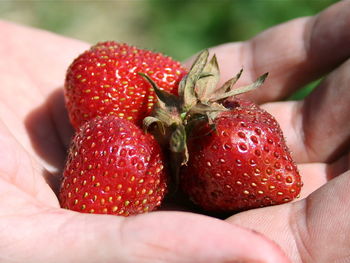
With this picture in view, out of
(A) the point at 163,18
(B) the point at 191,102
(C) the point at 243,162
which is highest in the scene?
(B) the point at 191,102

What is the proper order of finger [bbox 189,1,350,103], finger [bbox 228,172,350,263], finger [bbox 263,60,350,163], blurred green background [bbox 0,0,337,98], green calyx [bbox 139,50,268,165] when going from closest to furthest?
finger [bbox 228,172,350,263] < green calyx [bbox 139,50,268,165] < finger [bbox 263,60,350,163] < finger [bbox 189,1,350,103] < blurred green background [bbox 0,0,337,98]

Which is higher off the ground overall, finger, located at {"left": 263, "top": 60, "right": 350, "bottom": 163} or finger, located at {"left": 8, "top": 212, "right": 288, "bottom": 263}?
finger, located at {"left": 8, "top": 212, "right": 288, "bottom": 263}

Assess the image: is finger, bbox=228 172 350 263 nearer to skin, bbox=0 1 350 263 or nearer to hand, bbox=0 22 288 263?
skin, bbox=0 1 350 263

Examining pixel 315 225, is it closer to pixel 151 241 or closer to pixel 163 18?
pixel 151 241

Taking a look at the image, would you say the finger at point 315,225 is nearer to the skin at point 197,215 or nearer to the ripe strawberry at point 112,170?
the skin at point 197,215

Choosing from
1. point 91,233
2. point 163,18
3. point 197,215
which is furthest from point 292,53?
point 163,18

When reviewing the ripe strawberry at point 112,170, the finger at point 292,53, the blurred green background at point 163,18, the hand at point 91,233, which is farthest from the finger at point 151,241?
the blurred green background at point 163,18

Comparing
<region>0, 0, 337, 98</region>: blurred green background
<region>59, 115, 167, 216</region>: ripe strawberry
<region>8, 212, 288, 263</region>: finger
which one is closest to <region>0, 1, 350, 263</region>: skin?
<region>8, 212, 288, 263</region>: finger

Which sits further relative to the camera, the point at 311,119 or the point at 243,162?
the point at 311,119

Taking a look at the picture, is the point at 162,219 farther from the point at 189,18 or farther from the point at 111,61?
the point at 189,18

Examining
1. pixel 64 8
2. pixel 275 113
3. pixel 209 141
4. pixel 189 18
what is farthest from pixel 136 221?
pixel 64 8
